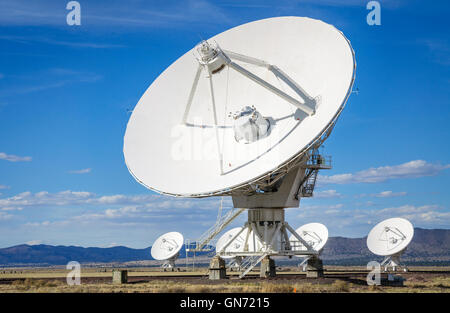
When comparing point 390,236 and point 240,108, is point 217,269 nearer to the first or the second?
point 240,108

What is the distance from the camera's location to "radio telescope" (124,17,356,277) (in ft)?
111

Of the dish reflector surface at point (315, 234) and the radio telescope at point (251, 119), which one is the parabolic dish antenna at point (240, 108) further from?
the dish reflector surface at point (315, 234)

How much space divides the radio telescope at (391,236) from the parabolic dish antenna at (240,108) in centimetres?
2633

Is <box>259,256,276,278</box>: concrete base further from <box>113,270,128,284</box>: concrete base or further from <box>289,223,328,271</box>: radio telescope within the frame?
<box>289,223,328,271</box>: radio telescope

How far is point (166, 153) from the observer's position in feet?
125

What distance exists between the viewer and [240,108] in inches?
1528

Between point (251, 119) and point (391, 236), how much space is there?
28.8 metres

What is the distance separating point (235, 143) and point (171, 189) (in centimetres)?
487

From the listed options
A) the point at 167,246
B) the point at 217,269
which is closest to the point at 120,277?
the point at 217,269
